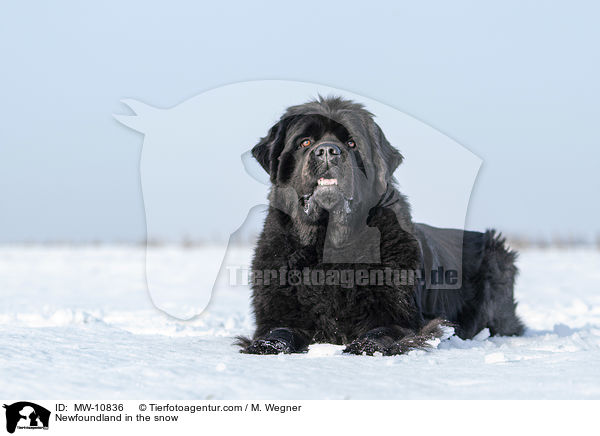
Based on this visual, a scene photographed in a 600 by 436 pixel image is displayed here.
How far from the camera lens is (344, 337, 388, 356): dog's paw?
3375mm

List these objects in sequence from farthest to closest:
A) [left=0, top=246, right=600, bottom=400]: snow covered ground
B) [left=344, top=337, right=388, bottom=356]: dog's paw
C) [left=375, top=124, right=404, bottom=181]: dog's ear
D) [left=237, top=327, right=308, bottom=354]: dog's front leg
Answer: [left=375, top=124, right=404, bottom=181]: dog's ear < [left=237, top=327, right=308, bottom=354]: dog's front leg < [left=344, top=337, right=388, bottom=356]: dog's paw < [left=0, top=246, right=600, bottom=400]: snow covered ground

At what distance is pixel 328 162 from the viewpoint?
377 centimetres

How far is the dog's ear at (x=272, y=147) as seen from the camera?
3.99 m

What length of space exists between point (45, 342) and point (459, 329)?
9.48 feet

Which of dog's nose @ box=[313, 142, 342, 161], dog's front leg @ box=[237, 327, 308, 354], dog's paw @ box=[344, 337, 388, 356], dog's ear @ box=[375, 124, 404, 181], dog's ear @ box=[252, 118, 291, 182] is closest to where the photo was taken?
dog's paw @ box=[344, 337, 388, 356]

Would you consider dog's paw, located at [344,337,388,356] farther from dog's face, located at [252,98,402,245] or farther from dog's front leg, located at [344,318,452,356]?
dog's face, located at [252,98,402,245]
